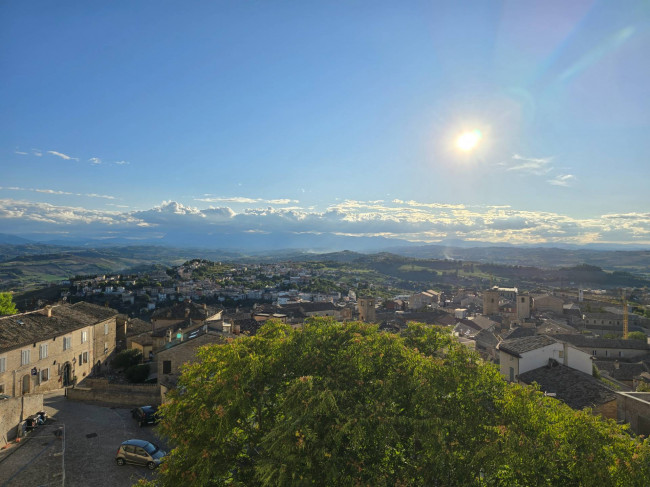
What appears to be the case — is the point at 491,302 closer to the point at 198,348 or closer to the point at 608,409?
the point at 608,409

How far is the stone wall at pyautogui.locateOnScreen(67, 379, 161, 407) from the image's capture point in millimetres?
32094

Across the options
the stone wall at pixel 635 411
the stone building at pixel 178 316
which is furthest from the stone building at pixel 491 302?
the stone wall at pixel 635 411

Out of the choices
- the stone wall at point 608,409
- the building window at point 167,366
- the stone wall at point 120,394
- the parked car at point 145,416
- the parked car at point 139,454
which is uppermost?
the stone wall at point 608,409

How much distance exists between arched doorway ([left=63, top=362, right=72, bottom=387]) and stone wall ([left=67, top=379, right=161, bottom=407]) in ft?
22.3

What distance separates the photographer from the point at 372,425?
11555mm

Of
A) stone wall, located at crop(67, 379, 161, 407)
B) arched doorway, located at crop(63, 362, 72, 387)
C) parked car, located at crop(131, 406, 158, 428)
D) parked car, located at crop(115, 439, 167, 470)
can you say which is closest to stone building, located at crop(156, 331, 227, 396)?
stone wall, located at crop(67, 379, 161, 407)

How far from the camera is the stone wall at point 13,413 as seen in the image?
23375 mm

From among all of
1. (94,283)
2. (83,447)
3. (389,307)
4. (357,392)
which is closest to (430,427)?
(357,392)

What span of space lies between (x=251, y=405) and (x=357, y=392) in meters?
3.81

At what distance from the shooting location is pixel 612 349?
59.0 m

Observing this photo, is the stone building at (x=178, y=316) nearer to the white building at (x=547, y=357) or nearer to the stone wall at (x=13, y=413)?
the stone wall at (x=13, y=413)

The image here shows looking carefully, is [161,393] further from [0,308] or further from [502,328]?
[502,328]

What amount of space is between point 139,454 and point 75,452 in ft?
16.7

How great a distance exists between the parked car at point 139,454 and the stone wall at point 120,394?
9.90 meters
